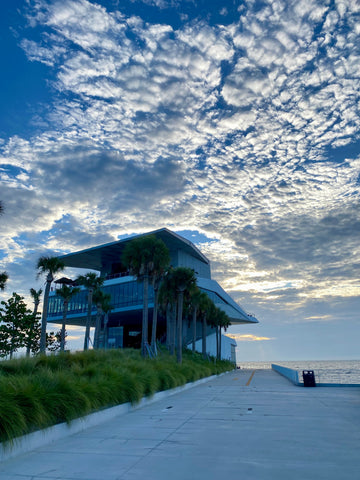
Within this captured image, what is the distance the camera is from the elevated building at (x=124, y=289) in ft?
214

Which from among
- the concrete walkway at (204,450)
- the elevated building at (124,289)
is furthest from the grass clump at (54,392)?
the elevated building at (124,289)

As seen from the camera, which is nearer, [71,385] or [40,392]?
[40,392]

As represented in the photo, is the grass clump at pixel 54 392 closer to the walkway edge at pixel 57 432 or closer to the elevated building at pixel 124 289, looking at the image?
the walkway edge at pixel 57 432

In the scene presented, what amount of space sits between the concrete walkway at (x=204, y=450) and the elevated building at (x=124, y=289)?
51312 mm

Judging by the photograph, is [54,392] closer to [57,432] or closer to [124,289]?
[57,432]

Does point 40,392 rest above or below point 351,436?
above

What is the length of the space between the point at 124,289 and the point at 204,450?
59961 mm

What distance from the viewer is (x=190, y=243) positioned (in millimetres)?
70375

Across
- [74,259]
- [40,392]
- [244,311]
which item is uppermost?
[74,259]

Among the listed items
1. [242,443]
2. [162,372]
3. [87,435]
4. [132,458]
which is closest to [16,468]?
[132,458]

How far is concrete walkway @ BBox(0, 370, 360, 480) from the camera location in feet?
18.7

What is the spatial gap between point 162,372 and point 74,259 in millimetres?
61120

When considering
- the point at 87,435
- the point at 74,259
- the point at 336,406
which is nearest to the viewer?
the point at 87,435

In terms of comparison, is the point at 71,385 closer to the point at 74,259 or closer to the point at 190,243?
the point at 190,243
